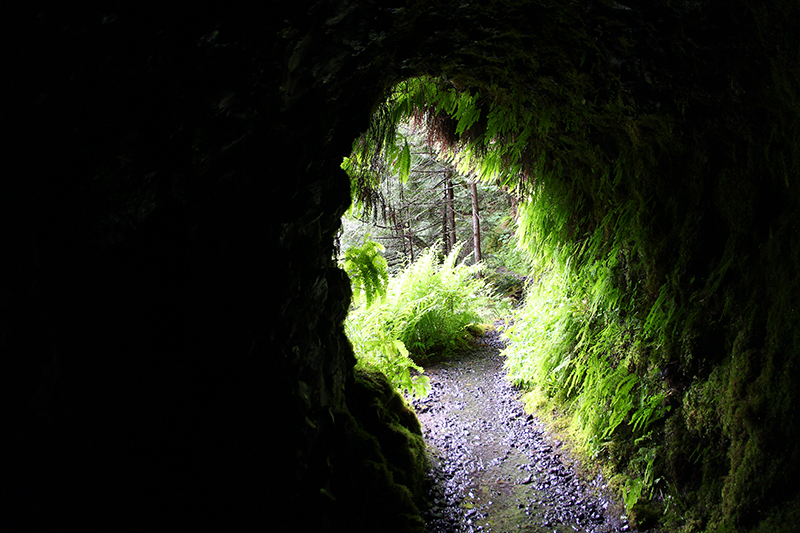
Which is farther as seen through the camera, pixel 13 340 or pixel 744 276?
pixel 744 276

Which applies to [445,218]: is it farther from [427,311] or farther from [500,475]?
[500,475]

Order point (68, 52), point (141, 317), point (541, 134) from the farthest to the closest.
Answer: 1. point (541, 134)
2. point (141, 317)
3. point (68, 52)

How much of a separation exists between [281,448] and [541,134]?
11.7 ft

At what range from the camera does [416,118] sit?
5.05 meters

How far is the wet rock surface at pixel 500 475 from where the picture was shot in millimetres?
3489

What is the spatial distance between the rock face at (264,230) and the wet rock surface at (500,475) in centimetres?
67

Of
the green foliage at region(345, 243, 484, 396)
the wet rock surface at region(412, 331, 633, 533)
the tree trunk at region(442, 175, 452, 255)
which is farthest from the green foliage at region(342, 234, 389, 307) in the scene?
the tree trunk at region(442, 175, 452, 255)

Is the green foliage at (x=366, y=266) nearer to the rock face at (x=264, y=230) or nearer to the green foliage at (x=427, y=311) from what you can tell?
the rock face at (x=264, y=230)

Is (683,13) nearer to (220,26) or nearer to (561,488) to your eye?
(220,26)

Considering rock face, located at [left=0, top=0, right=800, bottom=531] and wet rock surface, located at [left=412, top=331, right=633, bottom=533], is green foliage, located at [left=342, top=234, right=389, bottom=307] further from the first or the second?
wet rock surface, located at [left=412, top=331, right=633, bottom=533]

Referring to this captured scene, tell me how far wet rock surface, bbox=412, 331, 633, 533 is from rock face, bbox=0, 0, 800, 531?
0.67 m

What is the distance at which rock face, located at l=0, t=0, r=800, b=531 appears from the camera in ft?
5.23

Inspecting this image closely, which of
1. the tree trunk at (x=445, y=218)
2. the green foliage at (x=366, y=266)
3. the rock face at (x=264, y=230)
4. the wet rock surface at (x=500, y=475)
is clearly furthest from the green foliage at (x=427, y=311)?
the tree trunk at (x=445, y=218)

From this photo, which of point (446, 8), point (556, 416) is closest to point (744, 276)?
point (446, 8)
